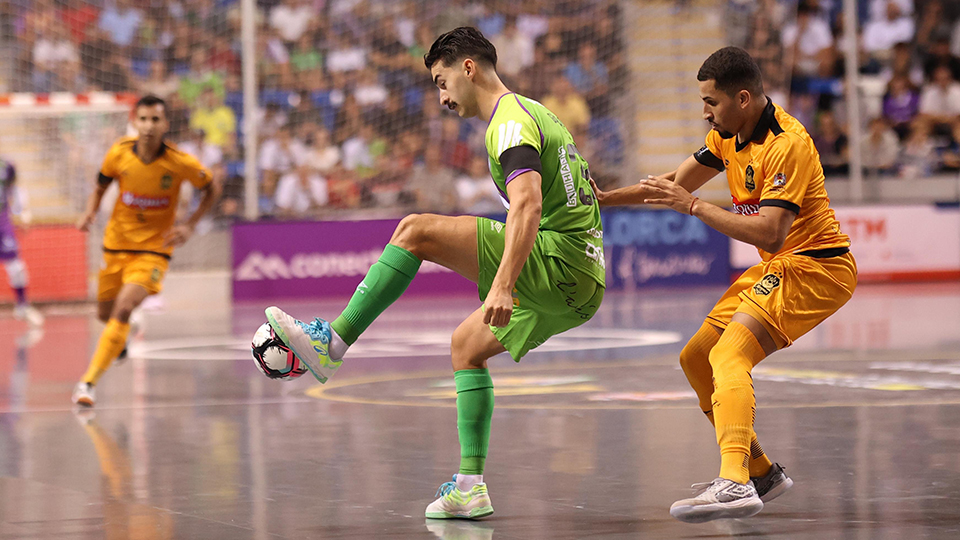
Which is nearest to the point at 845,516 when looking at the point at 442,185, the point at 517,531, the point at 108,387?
the point at 517,531

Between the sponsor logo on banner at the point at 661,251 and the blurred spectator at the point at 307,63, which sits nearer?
the sponsor logo on banner at the point at 661,251

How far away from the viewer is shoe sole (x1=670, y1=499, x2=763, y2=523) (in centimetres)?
459

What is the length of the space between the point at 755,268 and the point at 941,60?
59.4 ft

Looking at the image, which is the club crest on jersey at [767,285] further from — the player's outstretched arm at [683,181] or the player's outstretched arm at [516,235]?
the player's outstretched arm at [516,235]

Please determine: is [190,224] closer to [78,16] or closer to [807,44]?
[78,16]

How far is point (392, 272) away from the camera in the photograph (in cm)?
500

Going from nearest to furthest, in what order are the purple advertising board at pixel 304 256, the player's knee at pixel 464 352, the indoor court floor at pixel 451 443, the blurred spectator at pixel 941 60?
the indoor court floor at pixel 451 443 → the player's knee at pixel 464 352 → the purple advertising board at pixel 304 256 → the blurred spectator at pixel 941 60

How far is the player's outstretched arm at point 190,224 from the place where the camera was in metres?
9.48

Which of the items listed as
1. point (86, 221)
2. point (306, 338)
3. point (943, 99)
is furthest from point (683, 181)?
point (943, 99)

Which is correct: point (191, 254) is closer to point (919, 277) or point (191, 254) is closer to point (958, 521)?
point (919, 277)

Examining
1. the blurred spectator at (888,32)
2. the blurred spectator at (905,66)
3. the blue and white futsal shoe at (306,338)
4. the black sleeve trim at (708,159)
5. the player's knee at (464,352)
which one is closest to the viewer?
the blue and white futsal shoe at (306,338)

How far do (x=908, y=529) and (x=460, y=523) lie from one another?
1772 mm

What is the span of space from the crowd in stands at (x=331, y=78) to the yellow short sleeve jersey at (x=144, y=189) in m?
9.99

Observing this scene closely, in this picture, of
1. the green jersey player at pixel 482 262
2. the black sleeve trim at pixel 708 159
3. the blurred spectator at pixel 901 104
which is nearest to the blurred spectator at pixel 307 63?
the blurred spectator at pixel 901 104
